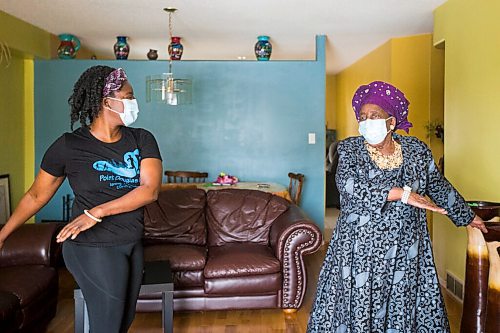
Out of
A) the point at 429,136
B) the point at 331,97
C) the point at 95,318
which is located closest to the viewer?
the point at 95,318

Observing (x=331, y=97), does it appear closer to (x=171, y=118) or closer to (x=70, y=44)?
(x=171, y=118)

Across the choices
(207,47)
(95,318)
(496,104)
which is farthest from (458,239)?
(207,47)

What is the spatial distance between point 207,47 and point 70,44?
1681 mm

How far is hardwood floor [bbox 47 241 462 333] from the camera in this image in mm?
3309

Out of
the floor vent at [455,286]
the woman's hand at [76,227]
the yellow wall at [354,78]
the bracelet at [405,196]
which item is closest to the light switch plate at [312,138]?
the yellow wall at [354,78]

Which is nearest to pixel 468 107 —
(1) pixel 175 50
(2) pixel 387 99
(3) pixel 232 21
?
(2) pixel 387 99

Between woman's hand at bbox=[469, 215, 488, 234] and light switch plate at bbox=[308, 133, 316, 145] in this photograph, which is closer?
woman's hand at bbox=[469, 215, 488, 234]

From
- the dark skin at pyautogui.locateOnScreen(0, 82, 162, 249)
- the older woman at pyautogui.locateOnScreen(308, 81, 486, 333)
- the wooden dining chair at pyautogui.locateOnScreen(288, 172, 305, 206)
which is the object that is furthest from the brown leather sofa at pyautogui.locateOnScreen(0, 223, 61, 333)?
the wooden dining chair at pyautogui.locateOnScreen(288, 172, 305, 206)

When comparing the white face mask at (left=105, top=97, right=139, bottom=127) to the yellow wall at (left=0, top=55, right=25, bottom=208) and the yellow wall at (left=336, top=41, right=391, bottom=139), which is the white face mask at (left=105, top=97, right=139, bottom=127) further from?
the yellow wall at (left=336, top=41, right=391, bottom=139)

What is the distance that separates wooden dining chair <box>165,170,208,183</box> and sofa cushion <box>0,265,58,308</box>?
2.43m

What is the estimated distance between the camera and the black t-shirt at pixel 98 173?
1.84m

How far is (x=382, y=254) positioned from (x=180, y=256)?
172 cm

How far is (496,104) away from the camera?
10.8 ft

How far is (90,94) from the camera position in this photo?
6.18 feet
